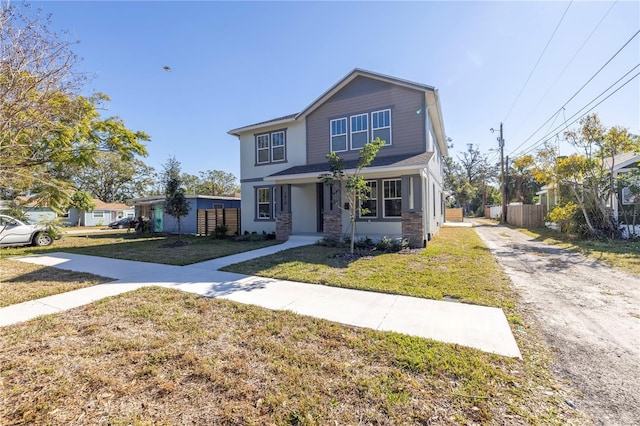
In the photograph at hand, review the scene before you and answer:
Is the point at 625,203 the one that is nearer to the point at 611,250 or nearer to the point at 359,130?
the point at 611,250

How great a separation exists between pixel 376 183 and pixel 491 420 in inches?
424

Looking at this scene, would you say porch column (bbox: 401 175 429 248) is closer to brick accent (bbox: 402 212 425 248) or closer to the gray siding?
brick accent (bbox: 402 212 425 248)

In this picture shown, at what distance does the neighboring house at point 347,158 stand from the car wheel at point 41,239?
368 inches

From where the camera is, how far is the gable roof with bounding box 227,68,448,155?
1092 centimetres

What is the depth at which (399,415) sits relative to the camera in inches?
86.1

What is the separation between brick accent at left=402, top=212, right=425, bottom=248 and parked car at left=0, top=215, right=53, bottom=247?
1644cm

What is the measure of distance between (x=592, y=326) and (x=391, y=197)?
28.2 ft

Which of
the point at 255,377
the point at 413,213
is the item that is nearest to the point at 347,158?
the point at 413,213

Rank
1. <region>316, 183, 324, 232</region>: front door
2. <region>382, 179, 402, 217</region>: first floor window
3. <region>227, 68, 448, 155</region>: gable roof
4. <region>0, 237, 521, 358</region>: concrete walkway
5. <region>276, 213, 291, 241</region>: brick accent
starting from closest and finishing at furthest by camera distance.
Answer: <region>0, 237, 521, 358</region>: concrete walkway < <region>227, 68, 448, 155</region>: gable roof < <region>382, 179, 402, 217</region>: first floor window < <region>276, 213, 291, 241</region>: brick accent < <region>316, 183, 324, 232</region>: front door

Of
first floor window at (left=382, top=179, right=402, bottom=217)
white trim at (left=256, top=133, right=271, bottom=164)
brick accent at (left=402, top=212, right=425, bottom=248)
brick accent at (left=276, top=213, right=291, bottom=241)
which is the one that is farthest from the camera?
white trim at (left=256, top=133, right=271, bottom=164)

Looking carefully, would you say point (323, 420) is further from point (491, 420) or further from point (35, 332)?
point (35, 332)

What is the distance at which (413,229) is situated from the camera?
10258 mm

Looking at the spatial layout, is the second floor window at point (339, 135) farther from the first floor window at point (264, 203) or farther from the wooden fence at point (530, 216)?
the wooden fence at point (530, 216)

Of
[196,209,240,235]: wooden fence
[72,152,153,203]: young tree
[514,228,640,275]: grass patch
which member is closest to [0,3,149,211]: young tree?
[196,209,240,235]: wooden fence
